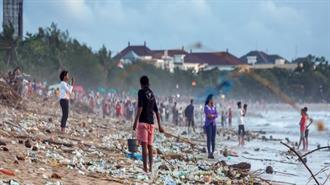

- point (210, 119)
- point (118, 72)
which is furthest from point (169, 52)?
point (210, 119)

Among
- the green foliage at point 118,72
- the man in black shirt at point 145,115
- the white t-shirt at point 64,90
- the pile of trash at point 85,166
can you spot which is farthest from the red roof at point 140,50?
the man in black shirt at point 145,115

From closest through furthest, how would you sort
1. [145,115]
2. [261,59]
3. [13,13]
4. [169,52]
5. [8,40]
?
[145,115] → [8,40] → [13,13] → [169,52] → [261,59]

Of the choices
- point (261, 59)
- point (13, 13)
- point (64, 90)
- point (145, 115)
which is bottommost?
point (145, 115)

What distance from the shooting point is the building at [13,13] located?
39.2 m

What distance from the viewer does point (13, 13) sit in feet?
142

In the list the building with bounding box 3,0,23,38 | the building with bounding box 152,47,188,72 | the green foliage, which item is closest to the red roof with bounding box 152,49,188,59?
the building with bounding box 152,47,188,72

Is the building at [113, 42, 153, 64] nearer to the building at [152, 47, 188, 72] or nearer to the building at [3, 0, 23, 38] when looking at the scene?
the building at [152, 47, 188, 72]

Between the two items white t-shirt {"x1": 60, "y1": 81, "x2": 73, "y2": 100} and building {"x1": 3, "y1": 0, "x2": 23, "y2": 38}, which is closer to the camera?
white t-shirt {"x1": 60, "y1": 81, "x2": 73, "y2": 100}

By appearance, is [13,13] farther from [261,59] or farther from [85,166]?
[261,59]

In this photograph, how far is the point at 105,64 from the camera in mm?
74875

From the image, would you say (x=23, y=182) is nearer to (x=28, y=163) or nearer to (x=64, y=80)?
(x=28, y=163)

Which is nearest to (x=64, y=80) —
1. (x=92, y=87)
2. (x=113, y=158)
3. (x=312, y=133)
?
(x=113, y=158)

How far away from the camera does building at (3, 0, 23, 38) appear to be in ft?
128

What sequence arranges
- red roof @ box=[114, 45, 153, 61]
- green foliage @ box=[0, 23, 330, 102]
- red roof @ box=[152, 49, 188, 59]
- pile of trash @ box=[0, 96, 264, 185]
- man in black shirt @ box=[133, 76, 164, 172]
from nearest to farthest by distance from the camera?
pile of trash @ box=[0, 96, 264, 185] → man in black shirt @ box=[133, 76, 164, 172] → green foliage @ box=[0, 23, 330, 102] → red roof @ box=[114, 45, 153, 61] → red roof @ box=[152, 49, 188, 59]
